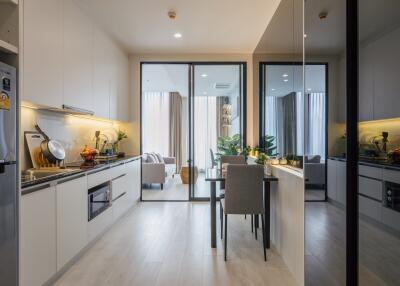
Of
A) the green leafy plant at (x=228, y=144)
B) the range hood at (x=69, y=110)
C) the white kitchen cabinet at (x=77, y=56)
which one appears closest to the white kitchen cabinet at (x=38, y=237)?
the range hood at (x=69, y=110)

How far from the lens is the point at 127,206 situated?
453 centimetres

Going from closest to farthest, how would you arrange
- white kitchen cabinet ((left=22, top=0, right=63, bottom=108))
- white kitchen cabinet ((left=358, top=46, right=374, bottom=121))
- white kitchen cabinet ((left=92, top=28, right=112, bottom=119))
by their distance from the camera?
1. white kitchen cabinet ((left=358, top=46, right=374, bottom=121))
2. white kitchen cabinet ((left=22, top=0, right=63, bottom=108))
3. white kitchen cabinet ((left=92, top=28, right=112, bottom=119))

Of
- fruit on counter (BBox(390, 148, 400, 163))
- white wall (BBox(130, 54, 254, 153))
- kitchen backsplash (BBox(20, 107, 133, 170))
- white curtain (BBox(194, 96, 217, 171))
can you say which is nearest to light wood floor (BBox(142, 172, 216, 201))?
white curtain (BBox(194, 96, 217, 171))

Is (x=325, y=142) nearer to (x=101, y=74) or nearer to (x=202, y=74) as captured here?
(x=101, y=74)

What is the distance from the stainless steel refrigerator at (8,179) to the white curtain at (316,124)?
6.68ft

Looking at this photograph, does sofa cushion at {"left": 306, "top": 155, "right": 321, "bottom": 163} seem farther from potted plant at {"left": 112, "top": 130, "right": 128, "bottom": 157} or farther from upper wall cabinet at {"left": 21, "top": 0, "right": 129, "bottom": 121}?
potted plant at {"left": 112, "top": 130, "right": 128, "bottom": 157}

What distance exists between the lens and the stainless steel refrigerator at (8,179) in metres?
1.65

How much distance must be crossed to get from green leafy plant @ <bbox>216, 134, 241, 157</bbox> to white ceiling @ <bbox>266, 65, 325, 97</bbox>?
73.9 inches

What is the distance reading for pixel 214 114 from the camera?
614 centimetres

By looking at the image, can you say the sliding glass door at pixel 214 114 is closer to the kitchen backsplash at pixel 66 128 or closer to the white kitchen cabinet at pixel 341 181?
the kitchen backsplash at pixel 66 128

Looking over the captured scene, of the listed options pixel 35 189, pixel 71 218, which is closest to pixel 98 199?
pixel 71 218

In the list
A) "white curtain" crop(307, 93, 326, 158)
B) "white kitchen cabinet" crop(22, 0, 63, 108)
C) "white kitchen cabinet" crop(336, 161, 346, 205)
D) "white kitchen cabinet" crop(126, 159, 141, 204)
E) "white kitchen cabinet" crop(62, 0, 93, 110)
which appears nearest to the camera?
"white kitchen cabinet" crop(336, 161, 346, 205)

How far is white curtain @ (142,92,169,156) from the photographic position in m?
9.34

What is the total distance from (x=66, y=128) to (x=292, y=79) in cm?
288
